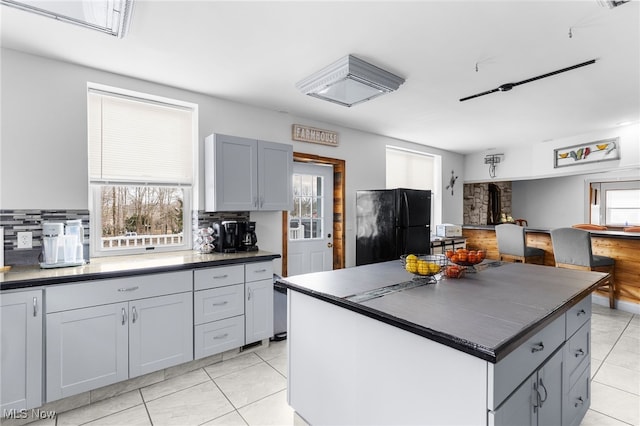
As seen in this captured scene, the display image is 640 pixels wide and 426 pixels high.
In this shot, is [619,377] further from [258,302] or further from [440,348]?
[258,302]

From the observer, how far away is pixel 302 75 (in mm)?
2949

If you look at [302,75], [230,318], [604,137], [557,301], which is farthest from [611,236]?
[230,318]

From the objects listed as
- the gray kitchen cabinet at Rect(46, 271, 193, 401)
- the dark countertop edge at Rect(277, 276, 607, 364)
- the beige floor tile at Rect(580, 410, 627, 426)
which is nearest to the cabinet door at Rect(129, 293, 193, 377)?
the gray kitchen cabinet at Rect(46, 271, 193, 401)

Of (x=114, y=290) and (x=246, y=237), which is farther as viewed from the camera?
(x=246, y=237)

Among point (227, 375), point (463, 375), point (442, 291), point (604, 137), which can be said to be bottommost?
point (227, 375)

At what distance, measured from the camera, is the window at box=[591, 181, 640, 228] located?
19.5 feet

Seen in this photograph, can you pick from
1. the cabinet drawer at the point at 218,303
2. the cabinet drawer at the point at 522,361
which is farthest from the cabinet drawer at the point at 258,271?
the cabinet drawer at the point at 522,361

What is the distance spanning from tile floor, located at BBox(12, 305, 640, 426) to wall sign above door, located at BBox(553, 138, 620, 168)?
323 centimetres

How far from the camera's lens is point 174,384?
8.41 ft

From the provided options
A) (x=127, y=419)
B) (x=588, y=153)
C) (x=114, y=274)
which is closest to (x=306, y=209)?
(x=114, y=274)

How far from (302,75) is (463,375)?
2.67 m

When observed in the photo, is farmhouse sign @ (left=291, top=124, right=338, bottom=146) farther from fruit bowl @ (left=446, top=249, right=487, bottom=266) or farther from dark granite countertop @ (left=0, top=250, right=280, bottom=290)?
fruit bowl @ (left=446, top=249, right=487, bottom=266)

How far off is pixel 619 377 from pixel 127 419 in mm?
3796

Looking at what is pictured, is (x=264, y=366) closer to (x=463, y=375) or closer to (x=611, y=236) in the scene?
(x=463, y=375)
